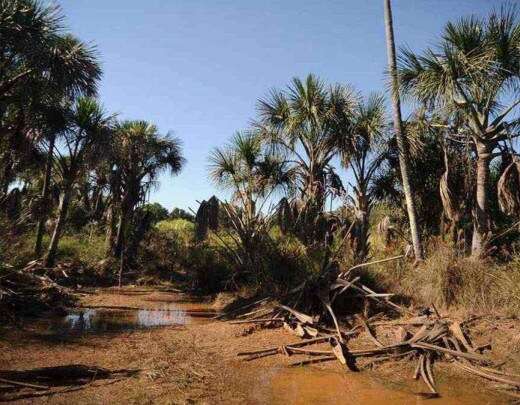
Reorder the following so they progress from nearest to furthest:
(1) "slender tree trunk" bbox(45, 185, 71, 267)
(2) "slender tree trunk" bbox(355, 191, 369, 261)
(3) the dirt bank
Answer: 1. (3) the dirt bank
2. (2) "slender tree trunk" bbox(355, 191, 369, 261)
3. (1) "slender tree trunk" bbox(45, 185, 71, 267)

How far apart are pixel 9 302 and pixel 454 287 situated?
27.9ft

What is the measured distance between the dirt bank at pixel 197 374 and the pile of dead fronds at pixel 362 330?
0.20 m

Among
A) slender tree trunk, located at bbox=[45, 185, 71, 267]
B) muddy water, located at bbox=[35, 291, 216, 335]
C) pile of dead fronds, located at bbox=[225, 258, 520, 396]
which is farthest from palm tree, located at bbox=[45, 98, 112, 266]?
pile of dead fronds, located at bbox=[225, 258, 520, 396]

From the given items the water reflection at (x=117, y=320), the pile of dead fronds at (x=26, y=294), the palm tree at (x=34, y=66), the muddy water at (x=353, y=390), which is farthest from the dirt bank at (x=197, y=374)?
the palm tree at (x=34, y=66)

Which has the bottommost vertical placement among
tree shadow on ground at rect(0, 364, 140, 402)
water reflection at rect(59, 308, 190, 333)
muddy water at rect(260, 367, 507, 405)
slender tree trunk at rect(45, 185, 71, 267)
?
muddy water at rect(260, 367, 507, 405)

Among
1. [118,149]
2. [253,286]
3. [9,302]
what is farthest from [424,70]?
[118,149]

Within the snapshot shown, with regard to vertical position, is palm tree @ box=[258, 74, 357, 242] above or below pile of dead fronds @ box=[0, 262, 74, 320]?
above

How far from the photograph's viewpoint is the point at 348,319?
7504mm

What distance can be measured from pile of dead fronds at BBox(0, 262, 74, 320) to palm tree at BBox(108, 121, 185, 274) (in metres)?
7.40

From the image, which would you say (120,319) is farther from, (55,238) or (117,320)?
(55,238)

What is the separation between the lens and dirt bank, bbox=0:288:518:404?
4.45m

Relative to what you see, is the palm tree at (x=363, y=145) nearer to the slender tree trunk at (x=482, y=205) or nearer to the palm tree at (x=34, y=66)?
the slender tree trunk at (x=482, y=205)

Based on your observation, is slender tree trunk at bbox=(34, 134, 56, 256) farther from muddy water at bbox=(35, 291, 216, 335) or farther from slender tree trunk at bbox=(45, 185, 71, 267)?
muddy water at bbox=(35, 291, 216, 335)

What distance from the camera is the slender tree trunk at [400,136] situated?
9.82 metres
